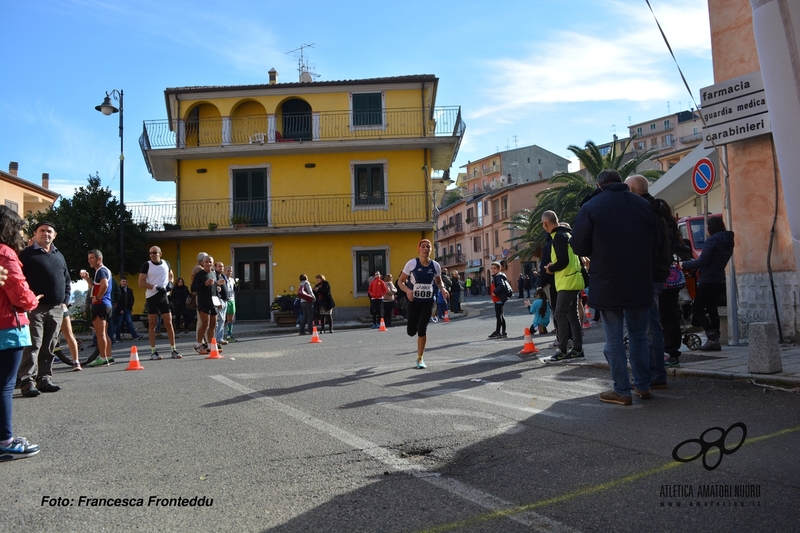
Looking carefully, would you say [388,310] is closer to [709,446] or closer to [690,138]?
[709,446]

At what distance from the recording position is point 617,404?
238 inches

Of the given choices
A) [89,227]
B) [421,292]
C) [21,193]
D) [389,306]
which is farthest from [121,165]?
[21,193]

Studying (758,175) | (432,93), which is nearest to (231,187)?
(432,93)

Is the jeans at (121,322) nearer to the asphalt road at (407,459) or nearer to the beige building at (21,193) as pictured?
the asphalt road at (407,459)

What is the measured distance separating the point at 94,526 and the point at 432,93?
29.3 meters

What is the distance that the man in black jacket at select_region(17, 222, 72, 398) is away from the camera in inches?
306

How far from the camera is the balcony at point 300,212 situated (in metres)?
30.0

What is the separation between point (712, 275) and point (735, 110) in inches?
89.9

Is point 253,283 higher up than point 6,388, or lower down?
higher up

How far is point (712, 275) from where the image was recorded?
8789mm

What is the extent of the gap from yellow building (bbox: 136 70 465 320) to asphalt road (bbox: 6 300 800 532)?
21.9 metres

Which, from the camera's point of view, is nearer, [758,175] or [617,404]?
[617,404]

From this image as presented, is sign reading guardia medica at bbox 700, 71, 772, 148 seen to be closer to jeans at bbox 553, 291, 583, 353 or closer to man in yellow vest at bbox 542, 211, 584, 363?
man in yellow vest at bbox 542, 211, 584, 363

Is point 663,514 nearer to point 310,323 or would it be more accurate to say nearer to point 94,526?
point 94,526
